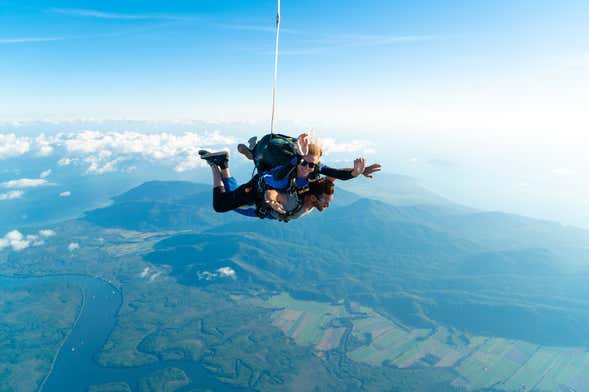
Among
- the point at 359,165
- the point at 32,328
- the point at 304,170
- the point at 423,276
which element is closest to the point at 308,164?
the point at 304,170

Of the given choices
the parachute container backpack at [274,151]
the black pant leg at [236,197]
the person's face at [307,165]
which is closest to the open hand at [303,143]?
the person's face at [307,165]

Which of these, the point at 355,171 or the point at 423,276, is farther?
the point at 423,276

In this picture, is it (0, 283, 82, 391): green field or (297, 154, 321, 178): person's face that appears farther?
(0, 283, 82, 391): green field

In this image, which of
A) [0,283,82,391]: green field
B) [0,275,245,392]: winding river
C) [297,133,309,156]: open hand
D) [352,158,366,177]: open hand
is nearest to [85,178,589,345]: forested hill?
[0,275,245,392]: winding river

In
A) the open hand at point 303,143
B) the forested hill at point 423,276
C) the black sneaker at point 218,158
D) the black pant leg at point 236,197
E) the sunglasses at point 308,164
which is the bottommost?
the forested hill at point 423,276

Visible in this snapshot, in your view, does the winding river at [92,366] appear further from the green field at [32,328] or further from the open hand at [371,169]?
the open hand at [371,169]

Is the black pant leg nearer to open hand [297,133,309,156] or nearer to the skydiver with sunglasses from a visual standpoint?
the skydiver with sunglasses

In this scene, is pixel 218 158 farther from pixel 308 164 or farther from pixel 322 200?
pixel 322 200
